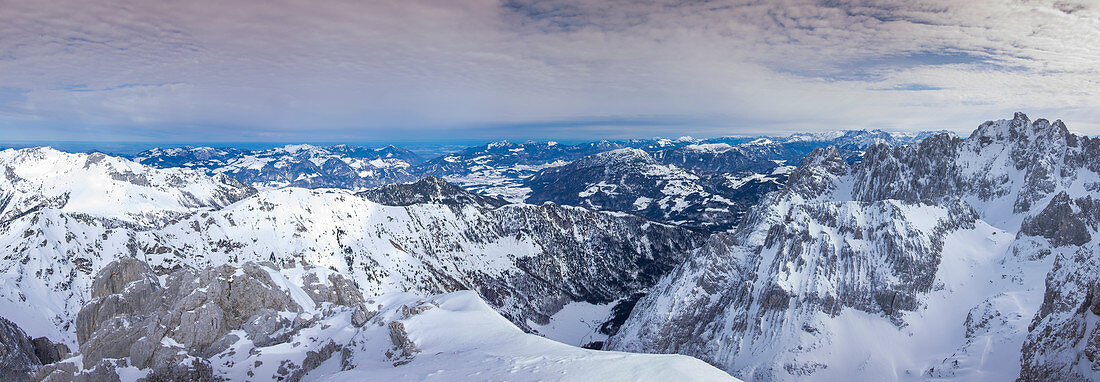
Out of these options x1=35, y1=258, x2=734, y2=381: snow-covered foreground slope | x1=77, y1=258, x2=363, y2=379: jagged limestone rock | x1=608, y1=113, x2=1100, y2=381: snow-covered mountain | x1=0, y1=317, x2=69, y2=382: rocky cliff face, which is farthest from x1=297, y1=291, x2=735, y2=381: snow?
x1=608, y1=113, x2=1100, y2=381: snow-covered mountain

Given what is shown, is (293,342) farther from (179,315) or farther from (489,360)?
(489,360)

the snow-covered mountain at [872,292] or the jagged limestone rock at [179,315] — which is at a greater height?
the jagged limestone rock at [179,315]

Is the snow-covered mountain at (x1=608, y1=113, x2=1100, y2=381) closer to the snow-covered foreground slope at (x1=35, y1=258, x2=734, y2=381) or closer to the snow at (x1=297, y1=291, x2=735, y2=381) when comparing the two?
the snow-covered foreground slope at (x1=35, y1=258, x2=734, y2=381)

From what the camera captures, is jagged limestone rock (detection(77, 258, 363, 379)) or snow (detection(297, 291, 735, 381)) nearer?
snow (detection(297, 291, 735, 381))

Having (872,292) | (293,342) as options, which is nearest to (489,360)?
(293,342)

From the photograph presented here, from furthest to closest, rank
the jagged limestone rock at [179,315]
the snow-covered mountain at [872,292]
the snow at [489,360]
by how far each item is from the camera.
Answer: the snow-covered mountain at [872,292]
the jagged limestone rock at [179,315]
the snow at [489,360]

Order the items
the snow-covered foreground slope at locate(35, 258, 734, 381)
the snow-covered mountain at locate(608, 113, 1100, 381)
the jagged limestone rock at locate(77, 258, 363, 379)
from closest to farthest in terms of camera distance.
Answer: the snow-covered foreground slope at locate(35, 258, 734, 381) < the jagged limestone rock at locate(77, 258, 363, 379) < the snow-covered mountain at locate(608, 113, 1100, 381)

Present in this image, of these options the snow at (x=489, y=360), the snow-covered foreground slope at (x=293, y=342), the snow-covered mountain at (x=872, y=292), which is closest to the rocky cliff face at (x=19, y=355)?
the snow-covered foreground slope at (x=293, y=342)

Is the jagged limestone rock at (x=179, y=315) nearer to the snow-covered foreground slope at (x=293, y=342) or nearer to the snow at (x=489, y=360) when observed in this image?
the snow-covered foreground slope at (x=293, y=342)

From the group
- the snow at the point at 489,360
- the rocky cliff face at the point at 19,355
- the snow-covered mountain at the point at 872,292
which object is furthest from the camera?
the snow-covered mountain at the point at 872,292
